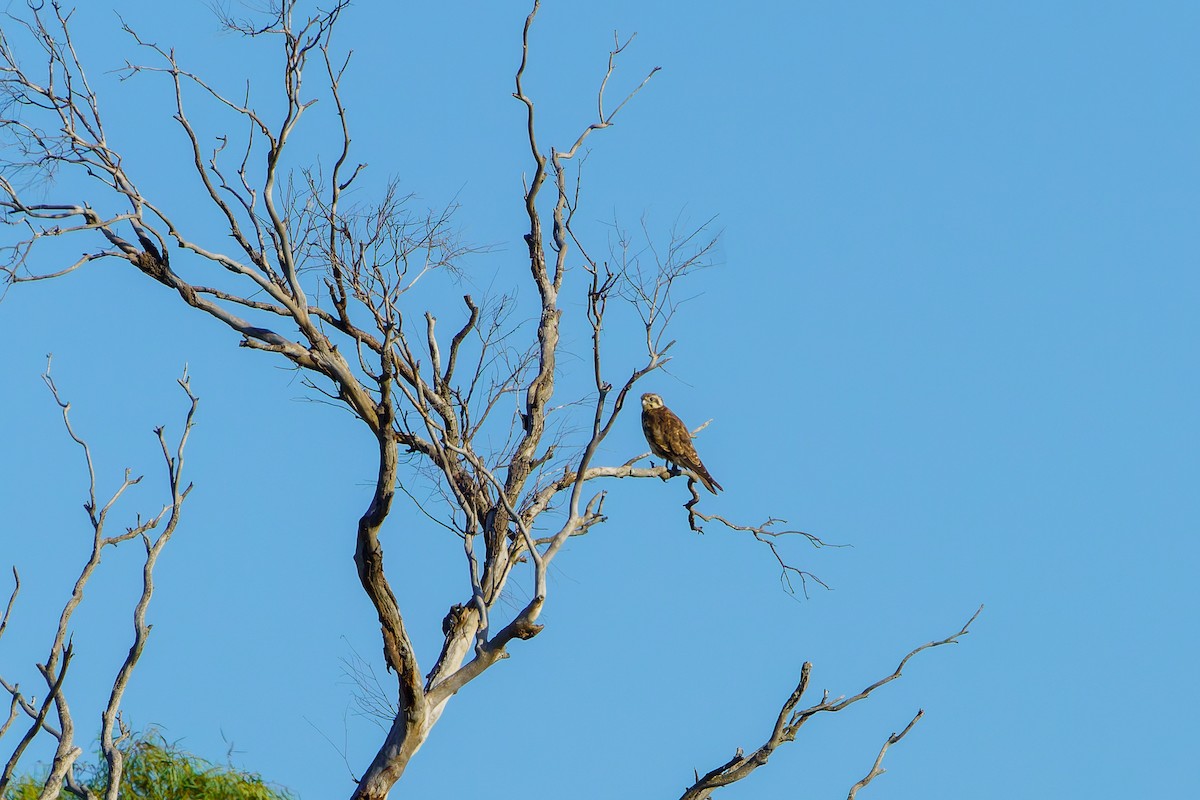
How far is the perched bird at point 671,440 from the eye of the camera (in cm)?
1130

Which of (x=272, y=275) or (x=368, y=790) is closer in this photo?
(x=368, y=790)

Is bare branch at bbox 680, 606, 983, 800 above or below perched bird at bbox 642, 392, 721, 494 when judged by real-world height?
below

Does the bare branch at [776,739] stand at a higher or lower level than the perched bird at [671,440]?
lower

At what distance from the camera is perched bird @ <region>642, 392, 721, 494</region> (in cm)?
1130

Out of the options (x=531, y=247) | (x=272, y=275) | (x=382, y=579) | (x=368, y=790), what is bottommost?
(x=368, y=790)

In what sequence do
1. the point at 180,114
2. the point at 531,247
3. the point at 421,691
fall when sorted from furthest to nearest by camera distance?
the point at 531,247, the point at 180,114, the point at 421,691

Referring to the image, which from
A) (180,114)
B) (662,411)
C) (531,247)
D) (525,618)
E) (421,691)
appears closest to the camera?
(525,618)

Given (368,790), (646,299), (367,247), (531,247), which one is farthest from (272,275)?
(368,790)

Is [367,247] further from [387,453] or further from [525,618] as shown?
[525,618]

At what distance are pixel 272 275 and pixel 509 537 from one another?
2.15 m

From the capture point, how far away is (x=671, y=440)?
38.1ft

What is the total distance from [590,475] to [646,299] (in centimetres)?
177

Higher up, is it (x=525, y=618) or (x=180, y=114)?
(x=180, y=114)

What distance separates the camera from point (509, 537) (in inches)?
399
